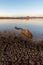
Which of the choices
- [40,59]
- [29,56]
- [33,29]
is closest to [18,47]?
[29,56]

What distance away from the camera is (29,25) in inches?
485

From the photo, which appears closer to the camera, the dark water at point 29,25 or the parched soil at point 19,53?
the parched soil at point 19,53

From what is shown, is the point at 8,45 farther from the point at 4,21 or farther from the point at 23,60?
→ the point at 4,21

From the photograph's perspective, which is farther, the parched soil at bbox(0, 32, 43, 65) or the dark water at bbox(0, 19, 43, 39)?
the dark water at bbox(0, 19, 43, 39)

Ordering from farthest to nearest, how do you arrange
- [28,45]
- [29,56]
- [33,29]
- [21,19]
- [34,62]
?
[21,19]
[33,29]
[28,45]
[29,56]
[34,62]

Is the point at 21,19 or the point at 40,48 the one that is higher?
the point at 21,19

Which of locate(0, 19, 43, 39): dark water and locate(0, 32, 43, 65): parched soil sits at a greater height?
locate(0, 19, 43, 39): dark water

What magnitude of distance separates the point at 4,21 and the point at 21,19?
151cm

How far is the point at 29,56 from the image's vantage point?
738 cm

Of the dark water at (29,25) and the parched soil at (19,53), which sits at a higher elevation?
the dark water at (29,25)

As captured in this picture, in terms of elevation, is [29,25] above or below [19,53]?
above

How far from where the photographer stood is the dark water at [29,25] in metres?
11.8

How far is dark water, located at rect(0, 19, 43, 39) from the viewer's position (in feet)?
38.7

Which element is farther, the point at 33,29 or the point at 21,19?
the point at 21,19
